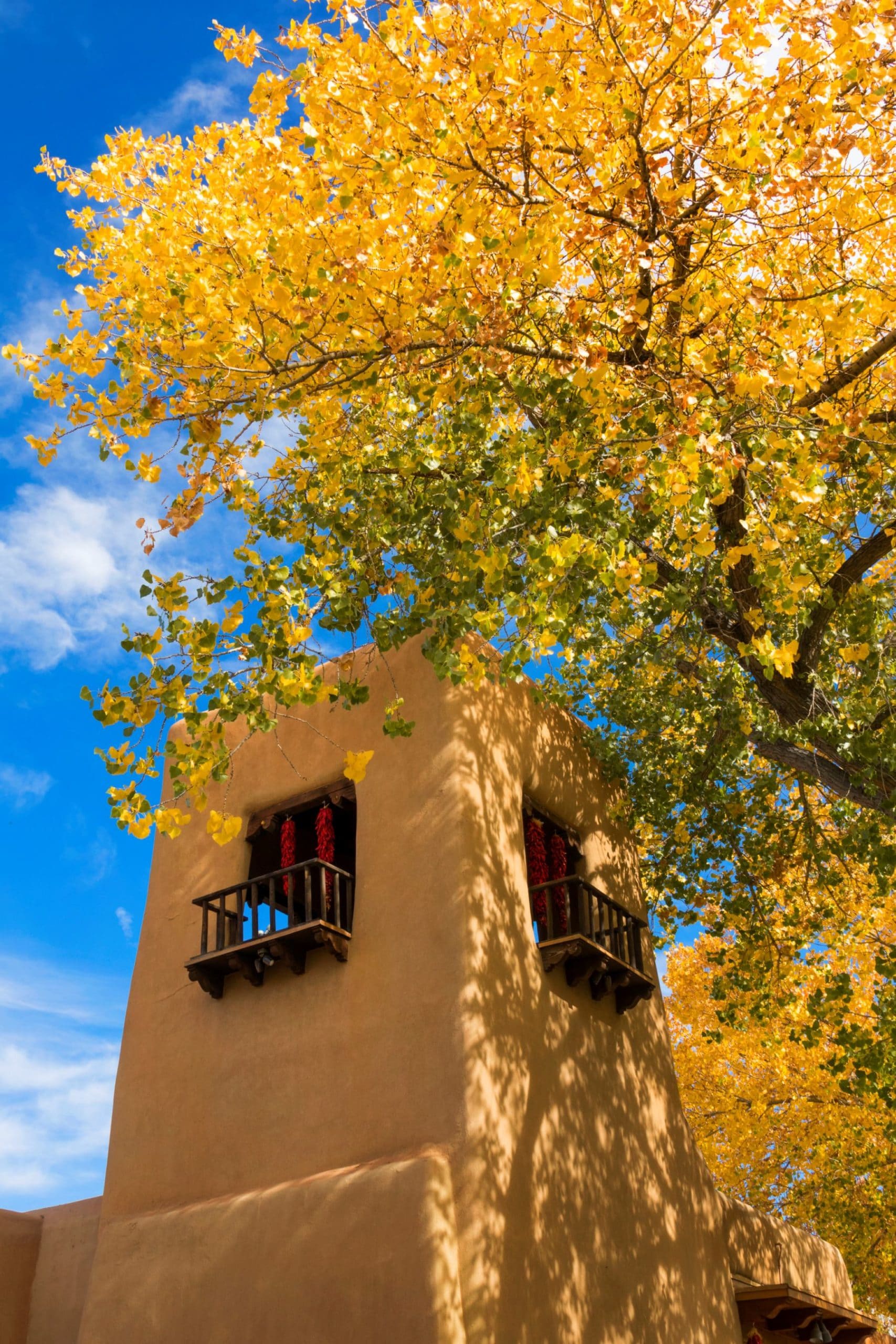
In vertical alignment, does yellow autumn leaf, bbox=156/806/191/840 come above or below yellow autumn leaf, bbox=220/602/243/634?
below

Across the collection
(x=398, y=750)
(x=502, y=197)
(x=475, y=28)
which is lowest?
(x=398, y=750)

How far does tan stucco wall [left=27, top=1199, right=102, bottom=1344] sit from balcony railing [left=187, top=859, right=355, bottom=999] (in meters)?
2.90

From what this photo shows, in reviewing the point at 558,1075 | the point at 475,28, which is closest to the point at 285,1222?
the point at 558,1075

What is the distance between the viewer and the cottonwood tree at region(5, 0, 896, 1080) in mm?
6621

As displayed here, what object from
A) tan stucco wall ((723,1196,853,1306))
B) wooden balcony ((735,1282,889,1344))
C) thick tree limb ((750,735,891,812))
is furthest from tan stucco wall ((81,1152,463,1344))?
tan stucco wall ((723,1196,853,1306))

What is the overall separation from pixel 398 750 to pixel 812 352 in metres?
4.60

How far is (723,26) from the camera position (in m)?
6.82

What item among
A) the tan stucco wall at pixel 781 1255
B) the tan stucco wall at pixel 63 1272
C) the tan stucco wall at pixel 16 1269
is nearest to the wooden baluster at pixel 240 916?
the tan stucco wall at pixel 63 1272

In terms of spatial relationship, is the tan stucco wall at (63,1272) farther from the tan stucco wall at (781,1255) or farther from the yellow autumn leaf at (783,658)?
the yellow autumn leaf at (783,658)

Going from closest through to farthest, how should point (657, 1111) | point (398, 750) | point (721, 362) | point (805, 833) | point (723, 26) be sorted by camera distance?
point (723, 26)
point (721, 362)
point (398, 750)
point (657, 1111)
point (805, 833)

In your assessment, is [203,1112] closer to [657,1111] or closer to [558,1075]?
[558,1075]

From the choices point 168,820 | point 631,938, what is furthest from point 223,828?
point 631,938

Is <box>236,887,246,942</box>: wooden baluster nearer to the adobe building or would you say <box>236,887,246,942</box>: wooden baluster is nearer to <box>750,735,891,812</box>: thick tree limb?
the adobe building

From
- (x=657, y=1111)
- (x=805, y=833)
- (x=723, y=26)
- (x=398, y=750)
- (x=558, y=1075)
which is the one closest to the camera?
(x=723, y=26)
